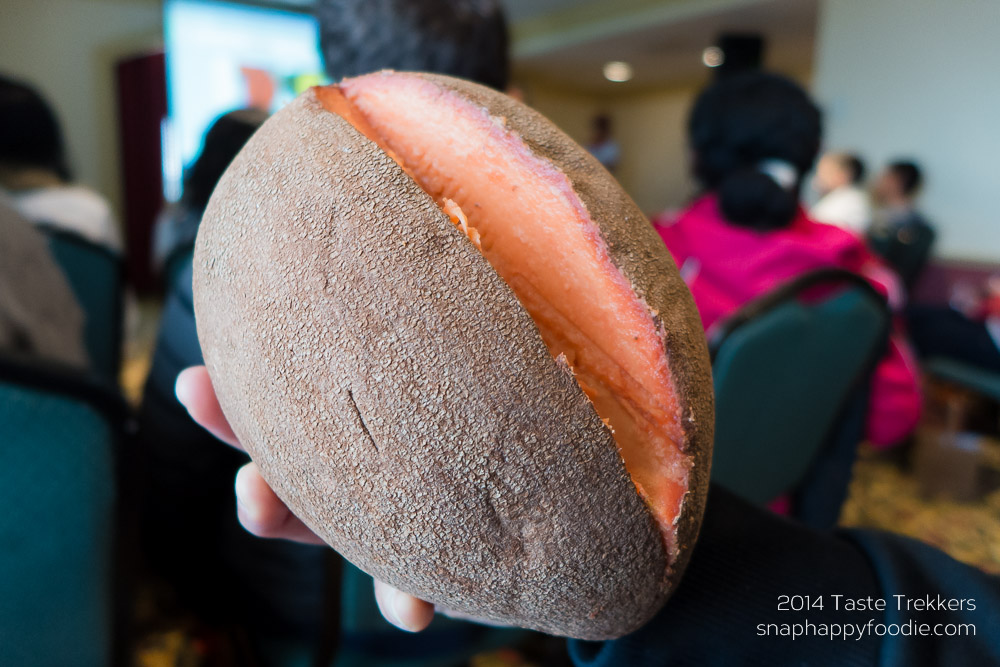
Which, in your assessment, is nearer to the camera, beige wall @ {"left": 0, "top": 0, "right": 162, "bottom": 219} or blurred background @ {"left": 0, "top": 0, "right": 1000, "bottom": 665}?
blurred background @ {"left": 0, "top": 0, "right": 1000, "bottom": 665}

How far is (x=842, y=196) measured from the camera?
2230 mm

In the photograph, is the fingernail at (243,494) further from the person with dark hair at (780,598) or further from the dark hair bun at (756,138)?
the dark hair bun at (756,138)

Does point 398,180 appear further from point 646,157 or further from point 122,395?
point 646,157

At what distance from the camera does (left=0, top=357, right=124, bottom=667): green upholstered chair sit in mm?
468

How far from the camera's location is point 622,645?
458mm

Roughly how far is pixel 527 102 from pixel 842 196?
1.26 meters

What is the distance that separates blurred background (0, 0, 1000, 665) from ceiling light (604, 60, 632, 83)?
1257 millimetres

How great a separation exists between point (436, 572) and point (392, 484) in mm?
65

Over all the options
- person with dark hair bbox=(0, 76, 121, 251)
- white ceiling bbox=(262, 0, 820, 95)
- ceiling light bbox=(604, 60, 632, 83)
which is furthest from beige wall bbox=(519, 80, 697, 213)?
person with dark hair bbox=(0, 76, 121, 251)

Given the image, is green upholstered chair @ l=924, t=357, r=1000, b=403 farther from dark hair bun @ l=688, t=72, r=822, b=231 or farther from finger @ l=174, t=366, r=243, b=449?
finger @ l=174, t=366, r=243, b=449

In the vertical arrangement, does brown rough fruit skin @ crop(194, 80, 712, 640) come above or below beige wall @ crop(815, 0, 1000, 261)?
below

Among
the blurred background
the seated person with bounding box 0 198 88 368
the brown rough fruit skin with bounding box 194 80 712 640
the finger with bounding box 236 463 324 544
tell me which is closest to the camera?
the brown rough fruit skin with bounding box 194 80 712 640

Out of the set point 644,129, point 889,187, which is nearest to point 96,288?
point 889,187

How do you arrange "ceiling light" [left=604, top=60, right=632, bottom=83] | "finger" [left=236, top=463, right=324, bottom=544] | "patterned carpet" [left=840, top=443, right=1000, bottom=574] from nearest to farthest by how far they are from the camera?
"finger" [left=236, top=463, right=324, bottom=544] < "patterned carpet" [left=840, top=443, right=1000, bottom=574] < "ceiling light" [left=604, top=60, right=632, bottom=83]
